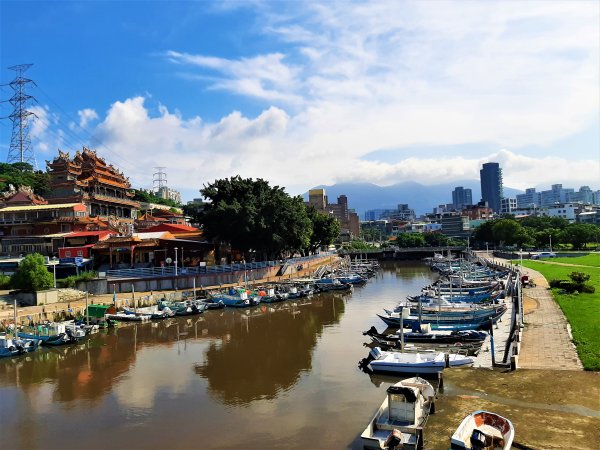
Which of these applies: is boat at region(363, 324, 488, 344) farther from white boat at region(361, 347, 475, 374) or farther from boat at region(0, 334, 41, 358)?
boat at region(0, 334, 41, 358)

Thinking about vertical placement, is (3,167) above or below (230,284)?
above

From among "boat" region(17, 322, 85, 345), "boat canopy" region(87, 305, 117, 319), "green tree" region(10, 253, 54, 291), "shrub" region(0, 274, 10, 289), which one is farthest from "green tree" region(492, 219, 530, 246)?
"shrub" region(0, 274, 10, 289)

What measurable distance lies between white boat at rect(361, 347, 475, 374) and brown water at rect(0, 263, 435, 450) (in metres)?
0.77

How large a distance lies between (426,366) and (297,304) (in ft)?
94.5

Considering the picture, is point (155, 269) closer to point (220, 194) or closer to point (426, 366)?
point (220, 194)

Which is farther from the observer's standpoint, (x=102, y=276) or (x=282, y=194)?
(x=282, y=194)

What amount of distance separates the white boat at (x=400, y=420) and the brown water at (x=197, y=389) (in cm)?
167

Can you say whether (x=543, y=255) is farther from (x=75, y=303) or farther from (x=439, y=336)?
(x=75, y=303)

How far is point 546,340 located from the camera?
26.4m

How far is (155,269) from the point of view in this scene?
55.3 m

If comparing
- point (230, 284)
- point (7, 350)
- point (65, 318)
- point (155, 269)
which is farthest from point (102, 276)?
point (7, 350)

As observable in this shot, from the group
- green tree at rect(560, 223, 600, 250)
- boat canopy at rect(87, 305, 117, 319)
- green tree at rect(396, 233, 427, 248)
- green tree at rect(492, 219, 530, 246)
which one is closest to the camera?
boat canopy at rect(87, 305, 117, 319)

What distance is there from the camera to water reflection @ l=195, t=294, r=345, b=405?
2445cm

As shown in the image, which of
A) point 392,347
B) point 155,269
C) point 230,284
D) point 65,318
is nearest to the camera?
point 392,347
